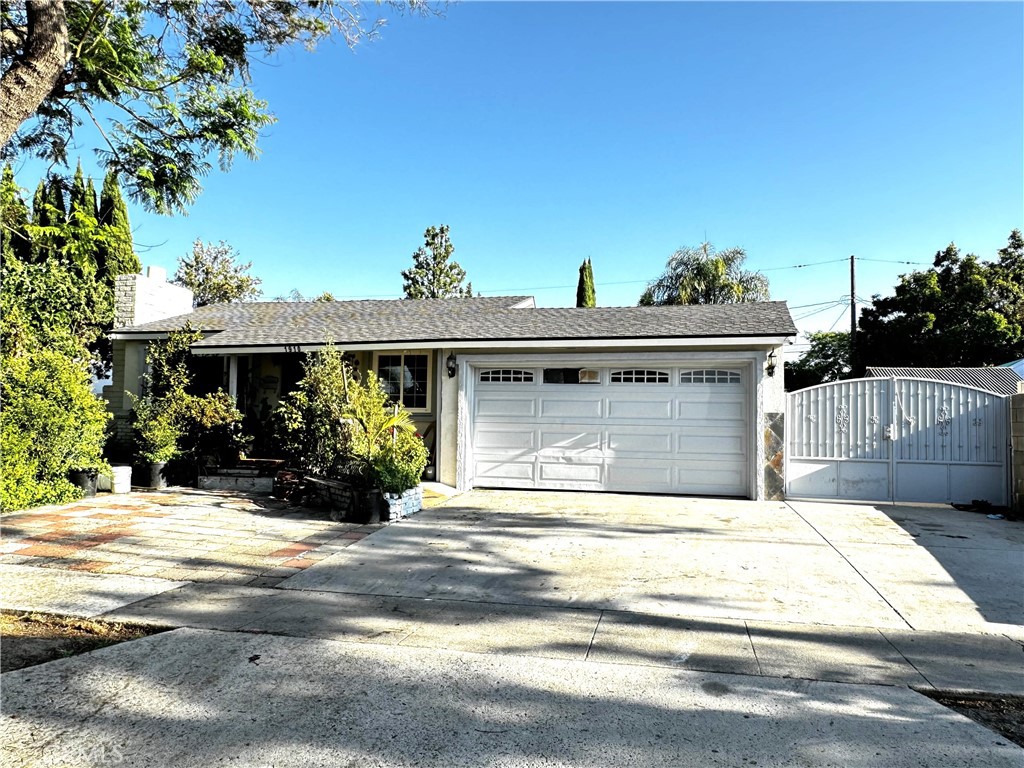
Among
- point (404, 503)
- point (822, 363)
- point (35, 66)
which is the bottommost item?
point (404, 503)

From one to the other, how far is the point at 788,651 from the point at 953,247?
1047 inches

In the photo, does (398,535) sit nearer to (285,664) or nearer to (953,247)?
(285,664)

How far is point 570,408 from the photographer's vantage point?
32.8 ft

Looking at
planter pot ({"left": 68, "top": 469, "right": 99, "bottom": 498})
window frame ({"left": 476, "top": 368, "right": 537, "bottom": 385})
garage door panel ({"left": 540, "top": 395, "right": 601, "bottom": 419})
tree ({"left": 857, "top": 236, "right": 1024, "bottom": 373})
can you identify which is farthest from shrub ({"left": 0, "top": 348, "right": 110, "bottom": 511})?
tree ({"left": 857, "top": 236, "right": 1024, "bottom": 373})

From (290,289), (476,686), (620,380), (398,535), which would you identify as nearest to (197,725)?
(476,686)

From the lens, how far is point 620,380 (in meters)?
9.84

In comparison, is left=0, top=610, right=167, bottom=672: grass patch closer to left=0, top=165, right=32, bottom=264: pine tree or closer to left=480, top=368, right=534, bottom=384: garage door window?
left=0, top=165, right=32, bottom=264: pine tree

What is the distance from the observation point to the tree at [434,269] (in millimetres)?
33344

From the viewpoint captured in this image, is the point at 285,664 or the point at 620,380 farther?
the point at 620,380

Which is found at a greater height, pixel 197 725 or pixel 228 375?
pixel 228 375

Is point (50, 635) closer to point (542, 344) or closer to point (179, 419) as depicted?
point (179, 419)

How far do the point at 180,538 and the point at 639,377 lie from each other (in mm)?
7019

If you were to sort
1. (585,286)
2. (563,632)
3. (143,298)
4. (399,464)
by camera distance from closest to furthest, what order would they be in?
(563,632)
(399,464)
(143,298)
(585,286)

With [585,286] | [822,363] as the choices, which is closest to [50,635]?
[585,286]
